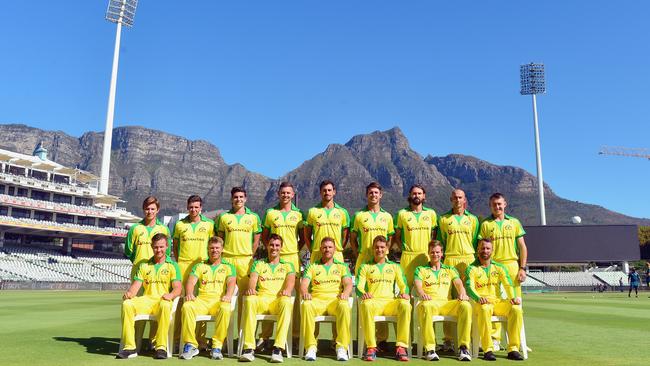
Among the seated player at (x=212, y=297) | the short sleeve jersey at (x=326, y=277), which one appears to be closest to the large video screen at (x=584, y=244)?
the short sleeve jersey at (x=326, y=277)

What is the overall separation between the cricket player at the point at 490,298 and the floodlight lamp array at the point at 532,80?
62.8 meters

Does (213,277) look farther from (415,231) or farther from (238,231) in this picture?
(415,231)

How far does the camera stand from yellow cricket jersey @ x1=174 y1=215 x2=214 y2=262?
727 centimetres

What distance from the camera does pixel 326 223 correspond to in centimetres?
741

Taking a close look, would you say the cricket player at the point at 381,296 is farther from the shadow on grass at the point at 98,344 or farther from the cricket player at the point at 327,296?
the shadow on grass at the point at 98,344

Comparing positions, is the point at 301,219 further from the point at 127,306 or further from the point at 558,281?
the point at 558,281

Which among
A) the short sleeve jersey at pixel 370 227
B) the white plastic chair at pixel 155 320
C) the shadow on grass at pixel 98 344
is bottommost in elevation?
the shadow on grass at pixel 98 344

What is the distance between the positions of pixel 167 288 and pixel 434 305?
3699 millimetres

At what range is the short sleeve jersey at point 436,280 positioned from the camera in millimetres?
6879

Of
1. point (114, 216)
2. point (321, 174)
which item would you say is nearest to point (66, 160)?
point (321, 174)

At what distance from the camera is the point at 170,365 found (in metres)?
5.62

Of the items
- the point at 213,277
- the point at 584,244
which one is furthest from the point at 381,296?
the point at 584,244

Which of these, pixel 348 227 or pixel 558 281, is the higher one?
pixel 348 227

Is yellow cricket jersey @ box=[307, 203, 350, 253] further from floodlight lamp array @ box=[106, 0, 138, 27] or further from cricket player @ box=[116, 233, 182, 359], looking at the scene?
floodlight lamp array @ box=[106, 0, 138, 27]
